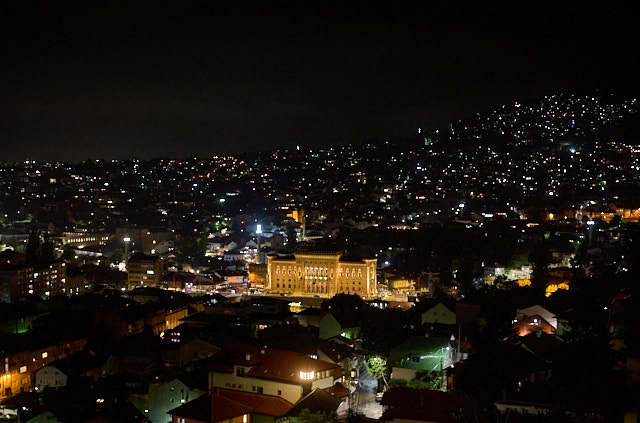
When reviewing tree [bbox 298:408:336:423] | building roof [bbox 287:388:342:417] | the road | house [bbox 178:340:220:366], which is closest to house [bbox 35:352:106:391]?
house [bbox 178:340:220:366]

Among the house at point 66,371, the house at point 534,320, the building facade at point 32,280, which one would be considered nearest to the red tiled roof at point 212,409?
the house at point 66,371

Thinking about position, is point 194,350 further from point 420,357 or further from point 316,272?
point 316,272

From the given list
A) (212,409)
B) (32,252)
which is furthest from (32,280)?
(212,409)

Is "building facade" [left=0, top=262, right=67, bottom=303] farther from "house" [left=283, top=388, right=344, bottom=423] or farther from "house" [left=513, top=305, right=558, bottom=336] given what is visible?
"house" [left=513, top=305, right=558, bottom=336]

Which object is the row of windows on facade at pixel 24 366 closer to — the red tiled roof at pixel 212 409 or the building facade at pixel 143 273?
the red tiled roof at pixel 212 409

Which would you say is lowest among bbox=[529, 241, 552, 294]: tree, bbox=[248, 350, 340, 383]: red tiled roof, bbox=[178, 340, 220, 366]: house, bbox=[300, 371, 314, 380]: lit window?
bbox=[178, 340, 220, 366]: house
